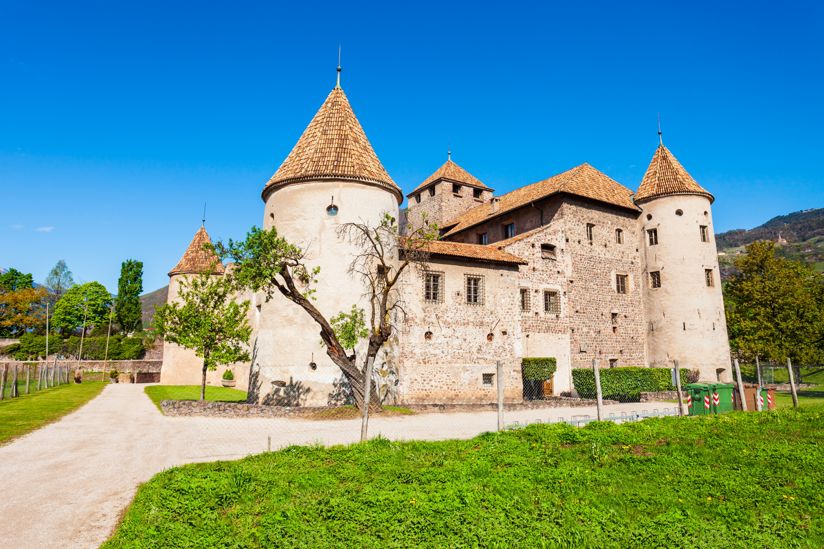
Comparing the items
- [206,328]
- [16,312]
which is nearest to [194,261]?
[206,328]

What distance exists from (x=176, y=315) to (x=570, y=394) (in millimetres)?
20967

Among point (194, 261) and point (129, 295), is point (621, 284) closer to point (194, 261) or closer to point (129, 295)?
point (194, 261)

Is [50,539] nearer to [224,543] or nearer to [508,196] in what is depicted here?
[224,543]

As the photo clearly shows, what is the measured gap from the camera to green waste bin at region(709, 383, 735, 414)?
57.1 feet

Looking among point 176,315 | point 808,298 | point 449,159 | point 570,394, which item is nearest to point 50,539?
point 176,315

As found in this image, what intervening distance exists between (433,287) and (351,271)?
5103mm

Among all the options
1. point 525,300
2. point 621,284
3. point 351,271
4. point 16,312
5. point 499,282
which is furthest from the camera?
point 16,312

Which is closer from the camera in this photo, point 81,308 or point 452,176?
point 452,176

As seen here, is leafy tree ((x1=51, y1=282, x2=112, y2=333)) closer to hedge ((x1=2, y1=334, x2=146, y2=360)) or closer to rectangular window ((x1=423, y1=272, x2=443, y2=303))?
hedge ((x1=2, y1=334, x2=146, y2=360))

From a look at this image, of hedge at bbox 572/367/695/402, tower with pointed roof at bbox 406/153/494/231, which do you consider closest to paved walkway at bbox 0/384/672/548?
hedge at bbox 572/367/695/402

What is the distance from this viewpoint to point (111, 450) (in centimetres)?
1197

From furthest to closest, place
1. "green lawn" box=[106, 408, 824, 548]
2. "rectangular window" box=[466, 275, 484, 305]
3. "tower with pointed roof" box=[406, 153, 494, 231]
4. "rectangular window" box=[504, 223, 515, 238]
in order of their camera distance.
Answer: "tower with pointed roof" box=[406, 153, 494, 231]
"rectangular window" box=[504, 223, 515, 238]
"rectangular window" box=[466, 275, 484, 305]
"green lawn" box=[106, 408, 824, 548]

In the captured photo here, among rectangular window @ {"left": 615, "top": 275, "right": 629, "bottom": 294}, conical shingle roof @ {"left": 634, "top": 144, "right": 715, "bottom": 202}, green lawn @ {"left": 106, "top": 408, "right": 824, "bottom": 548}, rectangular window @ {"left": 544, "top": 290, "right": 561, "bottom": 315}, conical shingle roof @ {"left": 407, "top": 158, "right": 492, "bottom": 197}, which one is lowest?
green lawn @ {"left": 106, "top": 408, "right": 824, "bottom": 548}

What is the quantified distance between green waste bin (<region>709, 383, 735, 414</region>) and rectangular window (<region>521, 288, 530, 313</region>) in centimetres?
1148
